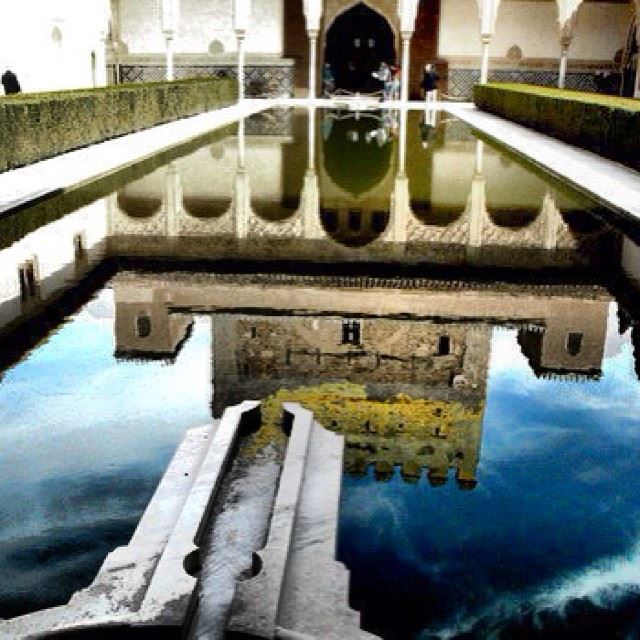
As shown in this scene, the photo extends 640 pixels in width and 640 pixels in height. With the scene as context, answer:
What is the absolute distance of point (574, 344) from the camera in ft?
15.6

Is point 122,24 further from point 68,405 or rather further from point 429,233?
point 68,405

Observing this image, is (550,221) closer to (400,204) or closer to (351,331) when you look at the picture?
(400,204)

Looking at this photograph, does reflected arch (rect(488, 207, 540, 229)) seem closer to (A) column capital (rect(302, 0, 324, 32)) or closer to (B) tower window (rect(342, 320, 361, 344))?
(B) tower window (rect(342, 320, 361, 344))

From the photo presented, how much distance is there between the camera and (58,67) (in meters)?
25.2

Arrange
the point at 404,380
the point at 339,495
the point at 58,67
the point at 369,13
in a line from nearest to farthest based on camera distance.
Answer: the point at 339,495
the point at 404,380
the point at 58,67
the point at 369,13

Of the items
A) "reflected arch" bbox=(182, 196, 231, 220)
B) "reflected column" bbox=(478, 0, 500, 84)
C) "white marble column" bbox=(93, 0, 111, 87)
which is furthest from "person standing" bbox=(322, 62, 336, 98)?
"reflected arch" bbox=(182, 196, 231, 220)

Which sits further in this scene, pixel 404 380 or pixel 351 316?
pixel 351 316

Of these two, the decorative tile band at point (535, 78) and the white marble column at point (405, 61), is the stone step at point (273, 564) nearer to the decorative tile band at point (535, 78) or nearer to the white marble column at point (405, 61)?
the white marble column at point (405, 61)

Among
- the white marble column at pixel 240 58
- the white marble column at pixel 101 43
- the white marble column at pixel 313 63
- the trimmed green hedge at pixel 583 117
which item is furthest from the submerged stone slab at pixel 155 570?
the white marble column at pixel 313 63

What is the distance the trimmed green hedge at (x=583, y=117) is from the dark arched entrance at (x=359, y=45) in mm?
9277

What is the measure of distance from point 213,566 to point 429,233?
5.72m

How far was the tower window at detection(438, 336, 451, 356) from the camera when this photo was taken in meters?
4.56

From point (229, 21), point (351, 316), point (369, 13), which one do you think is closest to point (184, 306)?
point (351, 316)

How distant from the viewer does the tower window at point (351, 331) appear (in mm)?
4836
